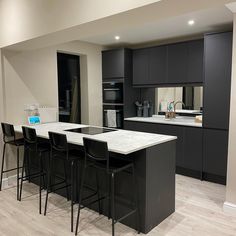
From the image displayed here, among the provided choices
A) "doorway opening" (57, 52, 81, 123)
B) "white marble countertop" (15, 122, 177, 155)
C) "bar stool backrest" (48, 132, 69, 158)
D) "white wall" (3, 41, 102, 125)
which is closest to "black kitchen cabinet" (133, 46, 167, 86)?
"white wall" (3, 41, 102, 125)

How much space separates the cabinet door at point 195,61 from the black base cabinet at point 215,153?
0.95m

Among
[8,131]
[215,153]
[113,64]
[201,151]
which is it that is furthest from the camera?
[113,64]

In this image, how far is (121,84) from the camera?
5.04 meters

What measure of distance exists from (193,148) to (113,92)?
2.10 metres

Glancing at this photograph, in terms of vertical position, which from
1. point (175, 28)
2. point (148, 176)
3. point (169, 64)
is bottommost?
point (148, 176)

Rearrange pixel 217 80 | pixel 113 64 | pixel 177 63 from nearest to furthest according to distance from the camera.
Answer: pixel 217 80 → pixel 177 63 → pixel 113 64

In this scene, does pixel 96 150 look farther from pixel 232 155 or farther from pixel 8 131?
pixel 8 131

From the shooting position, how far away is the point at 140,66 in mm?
4832

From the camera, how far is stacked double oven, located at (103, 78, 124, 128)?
5.06 meters

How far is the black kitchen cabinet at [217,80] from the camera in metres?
3.52

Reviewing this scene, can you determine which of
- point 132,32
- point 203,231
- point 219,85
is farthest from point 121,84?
point 203,231

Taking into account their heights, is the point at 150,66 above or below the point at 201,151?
above

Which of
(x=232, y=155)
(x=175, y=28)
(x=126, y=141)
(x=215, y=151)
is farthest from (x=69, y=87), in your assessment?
(x=232, y=155)

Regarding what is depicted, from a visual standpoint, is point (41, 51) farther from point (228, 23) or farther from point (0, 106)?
point (228, 23)
